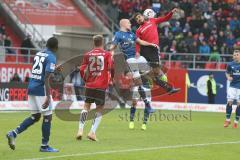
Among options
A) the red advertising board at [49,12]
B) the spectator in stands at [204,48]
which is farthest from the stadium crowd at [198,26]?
the red advertising board at [49,12]

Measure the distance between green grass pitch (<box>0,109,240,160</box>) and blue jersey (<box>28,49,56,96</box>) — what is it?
48.4 inches

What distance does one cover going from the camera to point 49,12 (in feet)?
126

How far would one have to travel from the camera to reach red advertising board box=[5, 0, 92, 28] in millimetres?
37688

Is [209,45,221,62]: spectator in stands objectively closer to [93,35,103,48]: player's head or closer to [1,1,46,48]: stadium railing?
[1,1,46,48]: stadium railing

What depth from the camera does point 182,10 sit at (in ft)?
123

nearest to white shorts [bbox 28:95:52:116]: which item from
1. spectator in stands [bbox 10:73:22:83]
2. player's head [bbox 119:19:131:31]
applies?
player's head [bbox 119:19:131:31]

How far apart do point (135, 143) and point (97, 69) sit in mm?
1923

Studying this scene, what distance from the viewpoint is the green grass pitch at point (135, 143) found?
13.3 meters

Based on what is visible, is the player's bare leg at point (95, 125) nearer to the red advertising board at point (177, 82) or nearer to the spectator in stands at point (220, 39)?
the red advertising board at point (177, 82)

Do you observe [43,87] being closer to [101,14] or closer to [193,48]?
[193,48]

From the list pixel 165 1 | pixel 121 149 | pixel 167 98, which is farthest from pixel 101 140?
pixel 165 1

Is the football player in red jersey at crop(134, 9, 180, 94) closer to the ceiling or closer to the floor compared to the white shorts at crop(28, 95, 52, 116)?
closer to the ceiling

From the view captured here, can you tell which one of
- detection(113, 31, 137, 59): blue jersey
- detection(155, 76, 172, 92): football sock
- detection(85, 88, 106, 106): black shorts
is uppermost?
detection(113, 31, 137, 59): blue jersey

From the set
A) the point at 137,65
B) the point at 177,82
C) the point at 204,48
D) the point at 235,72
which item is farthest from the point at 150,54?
the point at 204,48
